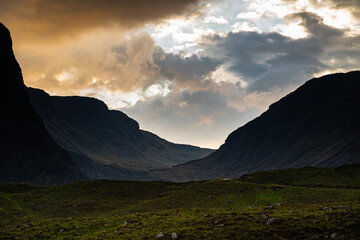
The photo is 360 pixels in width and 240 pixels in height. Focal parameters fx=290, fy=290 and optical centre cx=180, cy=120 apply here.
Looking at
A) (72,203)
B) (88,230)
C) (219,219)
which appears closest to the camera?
(219,219)

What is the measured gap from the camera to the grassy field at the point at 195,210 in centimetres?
2550

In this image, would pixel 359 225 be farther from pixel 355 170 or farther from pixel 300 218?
pixel 355 170

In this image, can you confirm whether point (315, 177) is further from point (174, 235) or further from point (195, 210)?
point (174, 235)

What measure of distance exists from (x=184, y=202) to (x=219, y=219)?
3613 cm

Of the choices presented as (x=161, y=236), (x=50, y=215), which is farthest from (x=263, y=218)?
(x=50, y=215)

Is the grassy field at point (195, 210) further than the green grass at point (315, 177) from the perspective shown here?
No

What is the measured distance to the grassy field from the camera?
25.5 m

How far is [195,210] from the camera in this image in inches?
1443

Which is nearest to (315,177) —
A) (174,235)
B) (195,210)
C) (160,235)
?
(195,210)

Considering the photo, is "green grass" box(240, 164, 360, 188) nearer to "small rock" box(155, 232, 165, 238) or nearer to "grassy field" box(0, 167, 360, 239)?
"grassy field" box(0, 167, 360, 239)

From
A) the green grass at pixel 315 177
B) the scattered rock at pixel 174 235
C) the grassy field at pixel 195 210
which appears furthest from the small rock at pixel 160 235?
the green grass at pixel 315 177

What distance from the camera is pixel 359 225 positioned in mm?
24250

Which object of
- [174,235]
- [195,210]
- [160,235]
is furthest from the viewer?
[195,210]

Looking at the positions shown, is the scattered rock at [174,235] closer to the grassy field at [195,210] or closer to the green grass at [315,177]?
the grassy field at [195,210]
